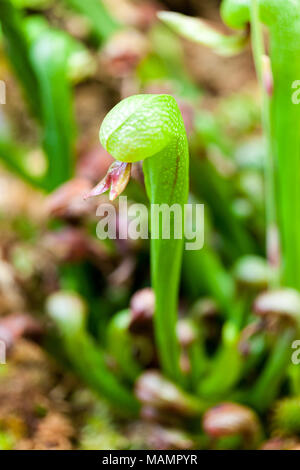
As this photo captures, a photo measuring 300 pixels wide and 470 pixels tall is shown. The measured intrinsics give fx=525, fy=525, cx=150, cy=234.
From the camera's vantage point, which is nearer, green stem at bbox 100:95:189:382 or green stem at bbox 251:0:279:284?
green stem at bbox 100:95:189:382

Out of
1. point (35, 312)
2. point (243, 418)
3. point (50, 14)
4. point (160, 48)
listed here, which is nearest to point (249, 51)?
point (160, 48)

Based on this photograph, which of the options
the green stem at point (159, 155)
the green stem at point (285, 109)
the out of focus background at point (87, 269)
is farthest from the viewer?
the out of focus background at point (87, 269)

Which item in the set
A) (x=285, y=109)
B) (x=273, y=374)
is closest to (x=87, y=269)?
(x=273, y=374)

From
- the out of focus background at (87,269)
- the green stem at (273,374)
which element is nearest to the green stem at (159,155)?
the out of focus background at (87,269)

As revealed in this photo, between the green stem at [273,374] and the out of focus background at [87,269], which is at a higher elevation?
the out of focus background at [87,269]

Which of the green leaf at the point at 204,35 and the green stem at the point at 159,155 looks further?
the green leaf at the point at 204,35

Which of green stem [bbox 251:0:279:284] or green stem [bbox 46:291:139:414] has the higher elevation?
green stem [bbox 251:0:279:284]

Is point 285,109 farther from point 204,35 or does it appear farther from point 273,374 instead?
point 273,374

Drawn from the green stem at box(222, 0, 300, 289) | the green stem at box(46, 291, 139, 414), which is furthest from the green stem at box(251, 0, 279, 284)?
the green stem at box(46, 291, 139, 414)

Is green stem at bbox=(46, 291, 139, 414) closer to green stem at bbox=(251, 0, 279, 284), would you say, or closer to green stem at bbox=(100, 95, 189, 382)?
green stem at bbox=(100, 95, 189, 382)

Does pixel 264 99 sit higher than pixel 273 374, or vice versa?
pixel 264 99

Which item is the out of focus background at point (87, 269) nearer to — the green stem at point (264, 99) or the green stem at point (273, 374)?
the green stem at point (273, 374)

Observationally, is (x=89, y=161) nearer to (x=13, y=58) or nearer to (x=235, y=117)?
(x=13, y=58)
